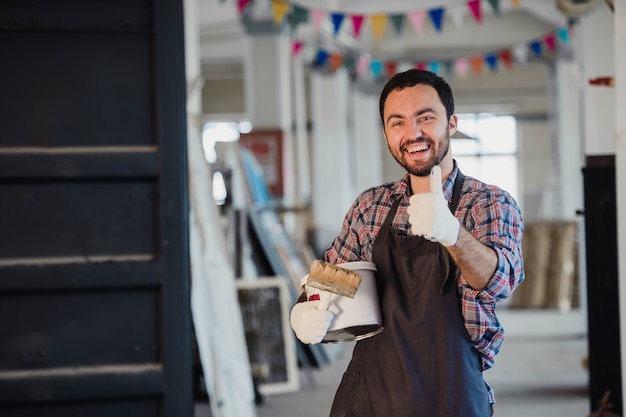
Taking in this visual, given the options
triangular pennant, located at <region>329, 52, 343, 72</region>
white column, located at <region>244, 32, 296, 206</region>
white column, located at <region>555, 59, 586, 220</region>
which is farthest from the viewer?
white column, located at <region>555, 59, 586, 220</region>

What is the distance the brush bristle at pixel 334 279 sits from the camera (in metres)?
2.04

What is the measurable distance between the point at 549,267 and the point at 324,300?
9.47 metres

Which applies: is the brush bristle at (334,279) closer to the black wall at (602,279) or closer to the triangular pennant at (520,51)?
the black wall at (602,279)

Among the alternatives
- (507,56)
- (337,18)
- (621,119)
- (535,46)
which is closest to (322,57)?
(507,56)

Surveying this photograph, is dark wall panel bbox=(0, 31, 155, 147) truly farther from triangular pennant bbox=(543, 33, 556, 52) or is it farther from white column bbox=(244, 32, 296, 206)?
white column bbox=(244, 32, 296, 206)

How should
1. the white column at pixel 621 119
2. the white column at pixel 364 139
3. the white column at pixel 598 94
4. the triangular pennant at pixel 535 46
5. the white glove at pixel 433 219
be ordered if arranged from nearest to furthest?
the white glove at pixel 433 219
the white column at pixel 621 119
the white column at pixel 598 94
the triangular pennant at pixel 535 46
the white column at pixel 364 139

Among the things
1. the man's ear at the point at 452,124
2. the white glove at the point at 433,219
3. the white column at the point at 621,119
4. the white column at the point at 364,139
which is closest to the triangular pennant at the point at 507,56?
the white column at the point at 364,139

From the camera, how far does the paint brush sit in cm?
204

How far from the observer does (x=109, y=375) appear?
2861 mm

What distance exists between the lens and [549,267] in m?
11.1

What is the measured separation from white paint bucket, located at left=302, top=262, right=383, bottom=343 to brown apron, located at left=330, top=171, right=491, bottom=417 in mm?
26

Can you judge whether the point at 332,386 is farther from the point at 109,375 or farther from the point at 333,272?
the point at 333,272

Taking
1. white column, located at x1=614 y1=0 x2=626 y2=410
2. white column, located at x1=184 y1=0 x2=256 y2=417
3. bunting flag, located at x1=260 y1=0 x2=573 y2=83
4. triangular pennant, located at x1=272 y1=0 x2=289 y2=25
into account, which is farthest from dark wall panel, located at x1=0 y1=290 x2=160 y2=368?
triangular pennant, located at x1=272 y1=0 x2=289 y2=25

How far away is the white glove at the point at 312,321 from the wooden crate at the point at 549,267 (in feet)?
30.0
